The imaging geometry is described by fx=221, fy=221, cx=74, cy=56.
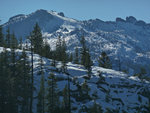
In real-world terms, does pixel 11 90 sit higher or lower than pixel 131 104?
higher

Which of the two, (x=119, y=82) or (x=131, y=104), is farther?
(x=119, y=82)

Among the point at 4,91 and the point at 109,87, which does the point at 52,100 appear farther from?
the point at 109,87

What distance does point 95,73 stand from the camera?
231 feet

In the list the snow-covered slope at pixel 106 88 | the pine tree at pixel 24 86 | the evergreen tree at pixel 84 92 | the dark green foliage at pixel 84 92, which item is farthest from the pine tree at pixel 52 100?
the evergreen tree at pixel 84 92

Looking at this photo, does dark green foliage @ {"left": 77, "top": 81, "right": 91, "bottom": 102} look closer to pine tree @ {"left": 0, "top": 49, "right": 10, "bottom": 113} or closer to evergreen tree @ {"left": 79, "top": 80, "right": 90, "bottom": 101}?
evergreen tree @ {"left": 79, "top": 80, "right": 90, "bottom": 101}

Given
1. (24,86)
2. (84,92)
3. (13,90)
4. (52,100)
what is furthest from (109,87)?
(13,90)

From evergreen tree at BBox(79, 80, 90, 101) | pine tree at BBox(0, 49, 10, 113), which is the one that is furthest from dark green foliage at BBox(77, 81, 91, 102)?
pine tree at BBox(0, 49, 10, 113)

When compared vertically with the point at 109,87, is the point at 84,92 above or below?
below

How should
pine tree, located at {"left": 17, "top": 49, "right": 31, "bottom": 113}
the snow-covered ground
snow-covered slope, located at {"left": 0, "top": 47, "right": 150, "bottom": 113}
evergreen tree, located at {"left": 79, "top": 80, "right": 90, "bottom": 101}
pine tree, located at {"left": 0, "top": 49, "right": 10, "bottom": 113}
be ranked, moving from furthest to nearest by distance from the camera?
1. the snow-covered ground
2. evergreen tree, located at {"left": 79, "top": 80, "right": 90, "bottom": 101}
3. snow-covered slope, located at {"left": 0, "top": 47, "right": 150, "bottom": 113}
4. pine tree, located at {"left": 17, "top": 49, "right": 31, "bottom": 113}
5. pine tree, located at {"left": 0, "top": 49, "right": 10, "bottom": 113}

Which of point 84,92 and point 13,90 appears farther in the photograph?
point 84,92

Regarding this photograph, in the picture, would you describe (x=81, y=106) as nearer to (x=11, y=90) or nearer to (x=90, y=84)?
(x=90, y=84)

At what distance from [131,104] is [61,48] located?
3290 cm

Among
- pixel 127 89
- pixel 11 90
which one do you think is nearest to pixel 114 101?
pixel 127 89

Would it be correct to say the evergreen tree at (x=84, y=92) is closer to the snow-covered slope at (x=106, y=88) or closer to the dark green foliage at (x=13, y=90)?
the snow-covered slope at (x=106, y=88)
